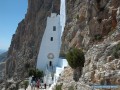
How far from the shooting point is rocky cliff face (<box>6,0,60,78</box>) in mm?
50469

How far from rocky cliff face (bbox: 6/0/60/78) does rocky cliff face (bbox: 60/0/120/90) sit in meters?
19.2

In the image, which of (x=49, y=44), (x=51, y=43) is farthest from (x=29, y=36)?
(x=51, y=43)

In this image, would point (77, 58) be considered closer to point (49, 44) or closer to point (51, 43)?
point (51, 43)

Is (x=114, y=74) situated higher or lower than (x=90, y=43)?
lower

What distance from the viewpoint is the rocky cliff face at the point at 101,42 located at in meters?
18.8

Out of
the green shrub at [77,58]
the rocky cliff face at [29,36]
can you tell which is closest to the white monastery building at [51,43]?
the rocky cliff face at [29,36]

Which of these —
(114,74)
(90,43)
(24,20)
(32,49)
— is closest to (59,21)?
(32,49)

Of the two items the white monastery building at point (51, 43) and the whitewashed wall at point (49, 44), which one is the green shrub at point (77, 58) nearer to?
the white monastery building at point (51, 43)

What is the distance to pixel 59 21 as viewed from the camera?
45969 millimetres

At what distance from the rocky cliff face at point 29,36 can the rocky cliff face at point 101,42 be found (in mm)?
19221

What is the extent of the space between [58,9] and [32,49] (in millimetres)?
8080

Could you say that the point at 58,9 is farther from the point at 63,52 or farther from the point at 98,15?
the point at 98,15

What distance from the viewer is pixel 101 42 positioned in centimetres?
2345

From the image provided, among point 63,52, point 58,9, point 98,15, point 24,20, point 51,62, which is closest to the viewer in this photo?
point 98,15
